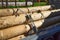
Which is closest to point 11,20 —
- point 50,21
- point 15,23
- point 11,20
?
point 11,20

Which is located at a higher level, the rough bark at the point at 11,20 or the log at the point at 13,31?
the rough bark at the point at 11,20

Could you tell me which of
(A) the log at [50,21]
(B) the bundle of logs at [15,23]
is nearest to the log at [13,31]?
(B) the bundle of logs at [15,23]

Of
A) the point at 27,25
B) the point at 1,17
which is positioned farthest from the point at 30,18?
the point at 1,17

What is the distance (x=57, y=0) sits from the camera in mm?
9281

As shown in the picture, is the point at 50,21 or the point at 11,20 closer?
the point at 11,20

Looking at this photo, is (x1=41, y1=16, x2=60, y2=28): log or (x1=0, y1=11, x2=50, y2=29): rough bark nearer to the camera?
(x1=0, y1=11, x2=50, y2=29): rough bark

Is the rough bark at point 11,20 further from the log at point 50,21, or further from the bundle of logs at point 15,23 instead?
the log at point 50,21

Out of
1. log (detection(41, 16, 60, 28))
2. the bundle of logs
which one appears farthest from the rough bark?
log (detection(41, 16, 60, 28))

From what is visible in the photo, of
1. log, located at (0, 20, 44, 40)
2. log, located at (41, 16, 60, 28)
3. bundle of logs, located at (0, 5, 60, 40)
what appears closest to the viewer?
log, located at (0, 20, 44, 40)

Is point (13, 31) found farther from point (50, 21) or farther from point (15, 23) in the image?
point (50, 21)

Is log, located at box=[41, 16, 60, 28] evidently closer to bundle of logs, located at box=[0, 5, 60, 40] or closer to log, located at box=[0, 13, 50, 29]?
bundle of logs, located at box=[0, 5, 60, 40]

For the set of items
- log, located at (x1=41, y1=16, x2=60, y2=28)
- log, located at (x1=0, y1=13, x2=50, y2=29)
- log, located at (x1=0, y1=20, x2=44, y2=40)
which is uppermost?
log, located at (x1=0, y1=13, x2=50, y2=29)

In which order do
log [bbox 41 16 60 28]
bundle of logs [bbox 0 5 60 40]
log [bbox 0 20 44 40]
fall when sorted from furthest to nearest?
log [bbox 41 16 60 28], bundle of logs [bbox 0 5 60 40], log [bbox 0 20 44 40]

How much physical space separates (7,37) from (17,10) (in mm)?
935
